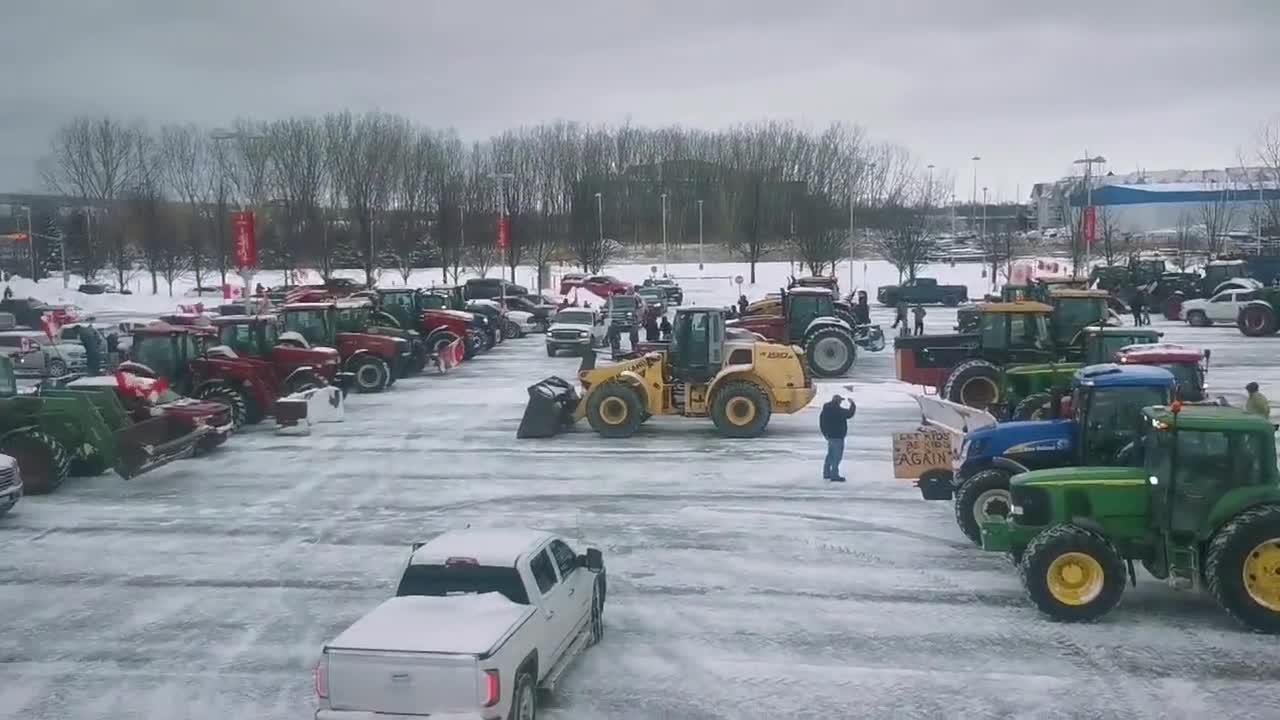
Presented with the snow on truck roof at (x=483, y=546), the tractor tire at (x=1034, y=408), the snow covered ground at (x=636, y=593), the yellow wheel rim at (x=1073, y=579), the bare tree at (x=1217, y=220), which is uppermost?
the bare tree at (x=1217, y=220)

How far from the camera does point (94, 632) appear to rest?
1112cm

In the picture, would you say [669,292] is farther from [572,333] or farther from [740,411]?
[740,411]

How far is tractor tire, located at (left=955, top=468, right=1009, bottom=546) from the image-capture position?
12758mm

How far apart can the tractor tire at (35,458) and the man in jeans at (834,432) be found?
10929mm

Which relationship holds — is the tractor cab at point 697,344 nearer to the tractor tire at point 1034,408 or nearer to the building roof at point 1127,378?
the tractor tire at point 1034,408

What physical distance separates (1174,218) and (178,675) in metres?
109

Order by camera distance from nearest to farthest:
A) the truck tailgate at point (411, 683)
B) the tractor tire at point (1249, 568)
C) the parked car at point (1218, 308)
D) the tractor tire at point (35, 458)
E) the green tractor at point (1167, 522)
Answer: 1. the truck tailgate at point (411, 683)
2. the tractor tire at point (1249, 568)
3. the green tractor at point (1167, 522)
4. the tractor tire at point (35, 458)
5. the parked car at point (1218, 308)

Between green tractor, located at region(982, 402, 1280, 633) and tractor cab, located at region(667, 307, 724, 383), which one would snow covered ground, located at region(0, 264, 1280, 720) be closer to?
green tractor, located at region(982, 402, 1280, 633)

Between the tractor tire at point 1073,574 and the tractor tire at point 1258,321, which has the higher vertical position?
the tractor tire at point 1258,321

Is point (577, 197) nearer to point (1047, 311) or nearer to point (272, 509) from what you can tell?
point (1047, 311)

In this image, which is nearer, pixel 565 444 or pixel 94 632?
pixel 94 632

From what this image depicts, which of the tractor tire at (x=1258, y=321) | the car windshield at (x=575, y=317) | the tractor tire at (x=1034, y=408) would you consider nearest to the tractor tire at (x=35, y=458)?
the tractor tire at (x=1034, y=408)

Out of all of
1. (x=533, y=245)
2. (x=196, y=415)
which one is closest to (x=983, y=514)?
(x=196, y=415)

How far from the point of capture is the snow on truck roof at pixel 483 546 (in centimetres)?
895
